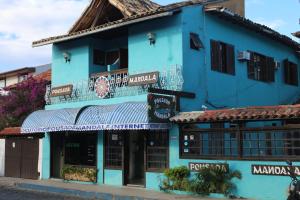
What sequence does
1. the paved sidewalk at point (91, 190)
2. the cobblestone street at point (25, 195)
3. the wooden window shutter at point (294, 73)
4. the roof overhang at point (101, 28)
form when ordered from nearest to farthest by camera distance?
the paved sidewalk at point (91, 190) < the cobblestone street at point (25, 195) < the roof overhang at point (101, 28) < the wooden window shutter at point (294, 73)

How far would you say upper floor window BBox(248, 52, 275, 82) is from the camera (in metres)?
22.1

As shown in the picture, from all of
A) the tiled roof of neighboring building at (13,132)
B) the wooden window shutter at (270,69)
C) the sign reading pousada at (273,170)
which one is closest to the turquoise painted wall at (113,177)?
the tiled roof of neighboring building at (13,132)

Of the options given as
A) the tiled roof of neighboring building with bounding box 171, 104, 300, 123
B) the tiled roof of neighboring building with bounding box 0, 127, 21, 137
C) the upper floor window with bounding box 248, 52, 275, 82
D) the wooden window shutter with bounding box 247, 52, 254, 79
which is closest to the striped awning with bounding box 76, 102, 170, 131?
the tiled roof of neighboring building with bounding box 171, 104, 300, 123

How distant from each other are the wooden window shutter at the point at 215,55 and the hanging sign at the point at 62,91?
21.8 feet

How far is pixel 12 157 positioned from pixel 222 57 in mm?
11702

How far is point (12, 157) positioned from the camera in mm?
24000

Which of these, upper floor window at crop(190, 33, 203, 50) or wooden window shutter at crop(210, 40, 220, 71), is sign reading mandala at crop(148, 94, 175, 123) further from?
wooden window shutter at crop(210, 40, 220, 71)

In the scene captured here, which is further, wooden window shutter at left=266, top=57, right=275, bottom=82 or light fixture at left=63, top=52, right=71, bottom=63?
wooden window shutter at left=266, top=57, right=275, bottom=82

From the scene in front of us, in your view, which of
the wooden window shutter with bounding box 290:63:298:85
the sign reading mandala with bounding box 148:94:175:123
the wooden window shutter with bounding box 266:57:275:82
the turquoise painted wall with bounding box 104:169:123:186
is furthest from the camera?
the wooden window shutter with bounding box 290:63:298:85

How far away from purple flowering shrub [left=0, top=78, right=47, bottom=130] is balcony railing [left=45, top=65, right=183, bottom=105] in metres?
4.83

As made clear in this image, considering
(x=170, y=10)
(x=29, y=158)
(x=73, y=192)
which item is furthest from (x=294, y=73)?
(x=29, y=158)

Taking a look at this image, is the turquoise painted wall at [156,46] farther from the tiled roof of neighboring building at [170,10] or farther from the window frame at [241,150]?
the window frame at [241,150]

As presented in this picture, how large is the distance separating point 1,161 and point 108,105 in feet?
29.5

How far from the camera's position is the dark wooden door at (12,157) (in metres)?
23.7
